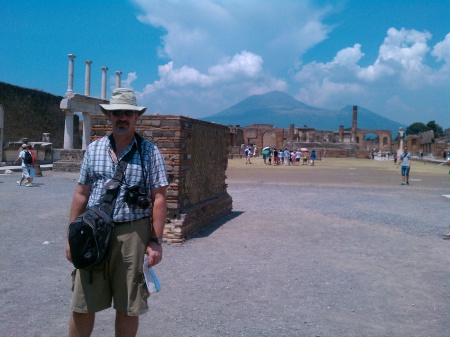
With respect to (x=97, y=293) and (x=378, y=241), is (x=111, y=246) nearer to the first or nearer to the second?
(x=97, y=293)

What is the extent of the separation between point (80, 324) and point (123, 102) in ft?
4.73

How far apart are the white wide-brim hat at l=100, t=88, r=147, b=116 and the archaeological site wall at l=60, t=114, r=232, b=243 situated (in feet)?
14.3

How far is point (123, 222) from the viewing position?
113 inches

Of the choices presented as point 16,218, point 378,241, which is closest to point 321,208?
point 378,241

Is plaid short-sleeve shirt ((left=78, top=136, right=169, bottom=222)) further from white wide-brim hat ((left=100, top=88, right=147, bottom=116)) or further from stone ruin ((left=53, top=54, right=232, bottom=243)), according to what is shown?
stone ruin ((left=53, top=54, right=232, bottom=243))

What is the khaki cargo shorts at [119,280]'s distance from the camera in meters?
2.81

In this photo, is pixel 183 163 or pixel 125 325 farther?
pixel 183 163

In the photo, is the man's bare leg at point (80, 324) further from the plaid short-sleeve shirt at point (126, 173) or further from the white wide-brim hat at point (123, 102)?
the white wide-brim hat at point (123, 102)

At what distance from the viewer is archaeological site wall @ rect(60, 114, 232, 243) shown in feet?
24.4

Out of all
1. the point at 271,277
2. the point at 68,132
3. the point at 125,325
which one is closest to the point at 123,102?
the point at 125,325

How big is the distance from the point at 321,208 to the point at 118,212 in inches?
352

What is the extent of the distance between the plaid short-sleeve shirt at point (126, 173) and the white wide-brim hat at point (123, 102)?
0.72 feet

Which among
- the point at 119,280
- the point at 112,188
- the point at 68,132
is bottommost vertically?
the point at 119,280

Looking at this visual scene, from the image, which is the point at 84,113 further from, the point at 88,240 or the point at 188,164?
the point at 88,240
